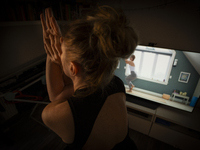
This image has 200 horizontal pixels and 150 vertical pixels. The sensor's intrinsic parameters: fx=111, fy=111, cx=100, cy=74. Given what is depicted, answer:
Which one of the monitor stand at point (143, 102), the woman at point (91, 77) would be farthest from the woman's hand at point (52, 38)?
the monitor stand at point (143, 102)

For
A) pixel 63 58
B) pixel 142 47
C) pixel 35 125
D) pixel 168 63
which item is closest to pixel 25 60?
pixel 35 125

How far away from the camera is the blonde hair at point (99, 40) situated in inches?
15.7

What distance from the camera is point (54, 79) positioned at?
70 centimetres

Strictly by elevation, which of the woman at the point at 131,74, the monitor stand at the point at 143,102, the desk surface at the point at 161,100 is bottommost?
the monitor stand at the point at 143,102

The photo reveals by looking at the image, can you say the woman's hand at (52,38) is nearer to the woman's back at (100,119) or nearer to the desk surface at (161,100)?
the woman's back at (100,119)

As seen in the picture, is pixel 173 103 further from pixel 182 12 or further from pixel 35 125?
pixel 35 125

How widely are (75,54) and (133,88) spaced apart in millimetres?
1505

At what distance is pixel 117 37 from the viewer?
41 cm

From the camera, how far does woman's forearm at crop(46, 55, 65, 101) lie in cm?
68

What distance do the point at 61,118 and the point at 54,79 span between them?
298mm

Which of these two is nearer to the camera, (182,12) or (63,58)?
(63,58)

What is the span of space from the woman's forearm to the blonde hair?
247 millimetres

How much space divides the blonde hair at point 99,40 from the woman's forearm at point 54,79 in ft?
0.81

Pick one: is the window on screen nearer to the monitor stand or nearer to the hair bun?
the monitor stand
